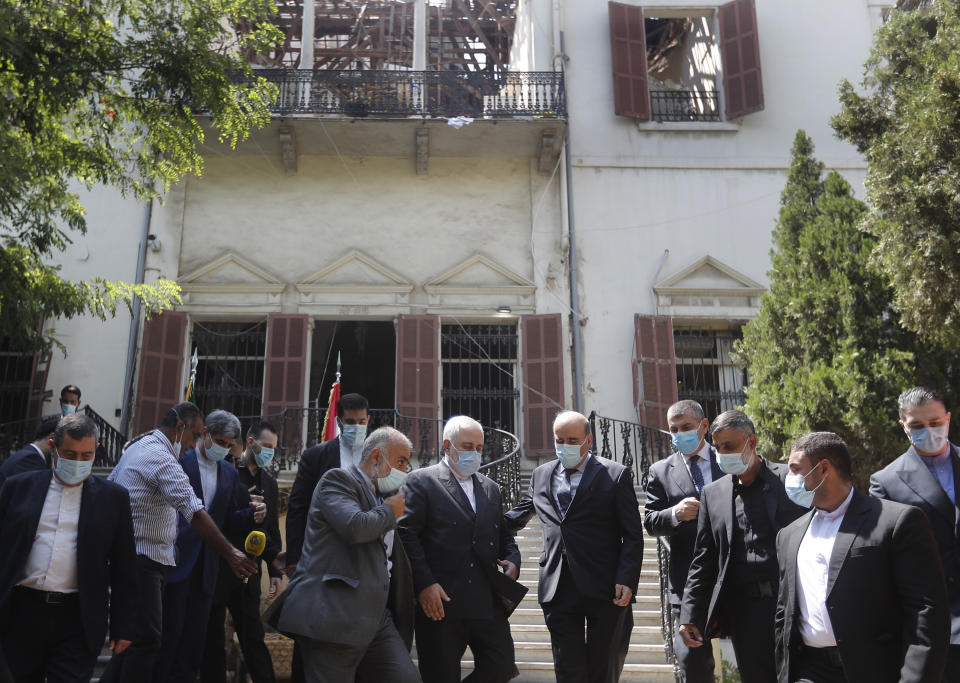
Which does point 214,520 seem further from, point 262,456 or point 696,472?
point 696,472

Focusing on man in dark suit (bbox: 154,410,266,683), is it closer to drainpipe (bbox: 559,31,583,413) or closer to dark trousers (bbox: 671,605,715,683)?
dark trousers (bbox: 671,605,715,683)

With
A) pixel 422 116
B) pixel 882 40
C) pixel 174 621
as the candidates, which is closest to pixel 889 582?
pixel 174 621

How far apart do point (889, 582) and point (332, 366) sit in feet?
42.2

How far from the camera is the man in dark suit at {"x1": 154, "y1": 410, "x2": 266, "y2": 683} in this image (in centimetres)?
512

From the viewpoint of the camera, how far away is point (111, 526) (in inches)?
170

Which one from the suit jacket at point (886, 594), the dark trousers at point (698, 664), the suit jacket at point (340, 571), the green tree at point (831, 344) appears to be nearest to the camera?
the suit jacket at point (886, 594)

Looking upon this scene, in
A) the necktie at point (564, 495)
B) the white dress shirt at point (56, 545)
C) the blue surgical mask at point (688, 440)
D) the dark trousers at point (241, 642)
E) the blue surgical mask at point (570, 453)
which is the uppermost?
the blue surgical mask at point (688, 440)

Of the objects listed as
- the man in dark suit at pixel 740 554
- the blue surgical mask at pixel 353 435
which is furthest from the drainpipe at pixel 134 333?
the man in dark suit at pixel 740 554

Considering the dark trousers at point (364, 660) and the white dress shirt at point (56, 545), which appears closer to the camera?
the dark trousers at point (364, 660)

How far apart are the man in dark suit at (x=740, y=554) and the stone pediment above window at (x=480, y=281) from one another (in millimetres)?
9421

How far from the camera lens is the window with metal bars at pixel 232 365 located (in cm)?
1340

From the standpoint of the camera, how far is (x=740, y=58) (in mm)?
14688

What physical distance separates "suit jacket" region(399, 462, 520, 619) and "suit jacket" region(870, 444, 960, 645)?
6.67ft

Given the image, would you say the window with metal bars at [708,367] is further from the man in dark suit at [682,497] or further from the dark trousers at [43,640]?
the dark trousers at [43,640]
